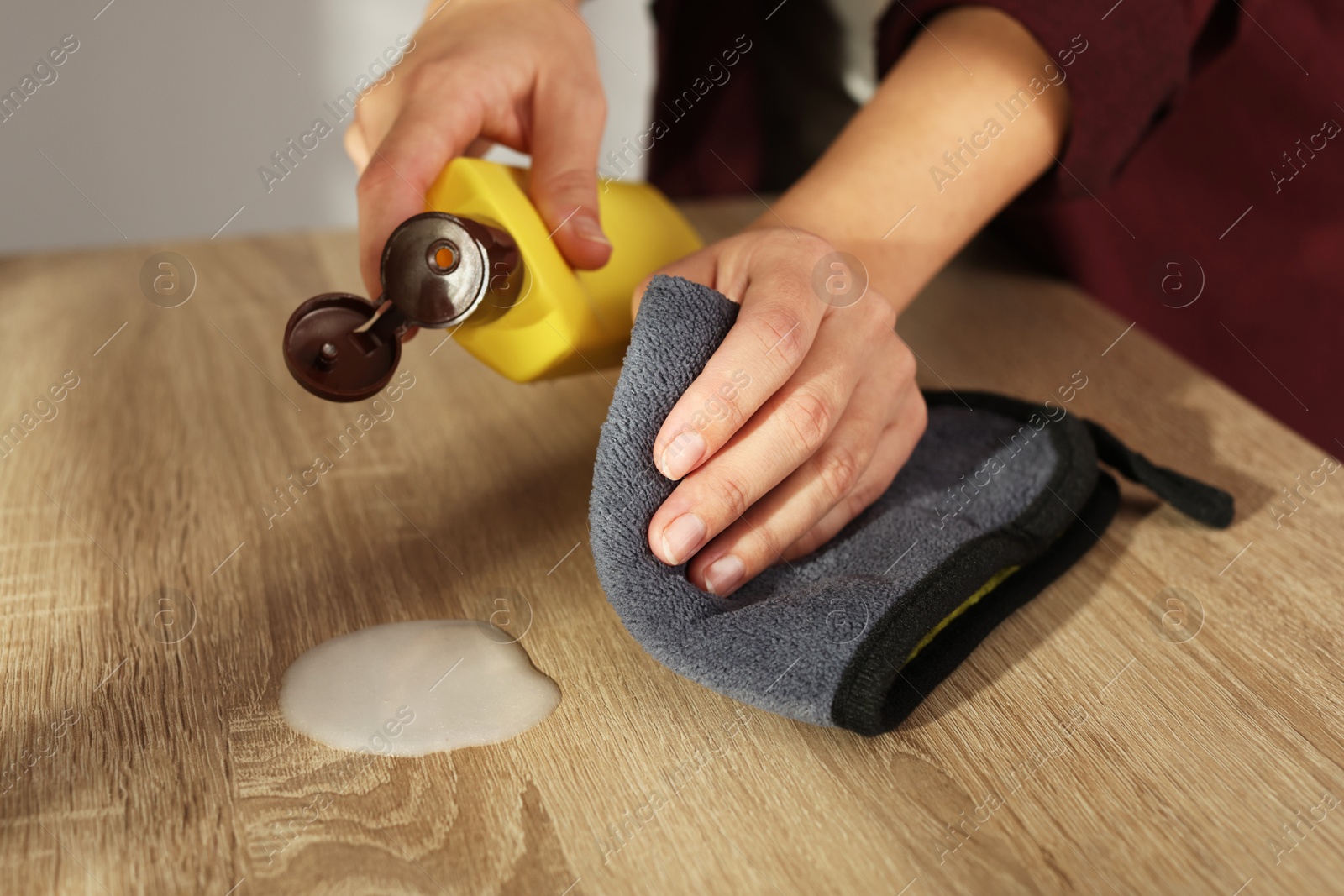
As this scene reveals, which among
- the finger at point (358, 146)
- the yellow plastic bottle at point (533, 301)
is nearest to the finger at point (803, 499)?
the yellow plastic bottle at point (533, 301)

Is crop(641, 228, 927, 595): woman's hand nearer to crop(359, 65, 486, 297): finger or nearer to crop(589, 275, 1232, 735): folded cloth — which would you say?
crop(589, 275, 1232, 735): folded cloth

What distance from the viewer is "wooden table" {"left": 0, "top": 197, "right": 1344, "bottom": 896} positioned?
35cm

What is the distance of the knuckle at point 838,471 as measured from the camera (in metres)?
0.47

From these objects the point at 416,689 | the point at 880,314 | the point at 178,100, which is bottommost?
the point at 178,100

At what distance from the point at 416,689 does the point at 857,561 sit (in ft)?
0.66

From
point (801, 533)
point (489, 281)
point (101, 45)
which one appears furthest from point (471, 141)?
point (101, 45)

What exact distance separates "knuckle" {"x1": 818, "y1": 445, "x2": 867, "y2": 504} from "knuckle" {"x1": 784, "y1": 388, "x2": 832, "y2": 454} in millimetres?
16

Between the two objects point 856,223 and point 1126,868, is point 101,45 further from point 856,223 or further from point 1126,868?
point 1126,868

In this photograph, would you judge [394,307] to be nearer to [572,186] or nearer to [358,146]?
[572,186]

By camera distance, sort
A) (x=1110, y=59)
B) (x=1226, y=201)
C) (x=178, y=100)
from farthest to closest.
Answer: (x=178, y=100), (x=1226, y=201), (x=1110, y=59)


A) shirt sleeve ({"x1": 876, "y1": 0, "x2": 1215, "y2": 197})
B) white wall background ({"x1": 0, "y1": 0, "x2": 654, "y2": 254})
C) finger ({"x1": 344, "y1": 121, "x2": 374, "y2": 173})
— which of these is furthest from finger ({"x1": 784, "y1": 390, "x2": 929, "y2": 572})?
white wall background ({"x1": 0, "y1": 0, "x2": 654, "y2": 254})

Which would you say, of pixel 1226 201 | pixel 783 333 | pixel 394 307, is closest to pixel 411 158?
pixel 394 307

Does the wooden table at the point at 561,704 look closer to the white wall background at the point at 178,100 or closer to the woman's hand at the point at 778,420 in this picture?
the woman's hand at the point at 778,420

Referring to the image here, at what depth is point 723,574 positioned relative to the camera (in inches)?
17.3
